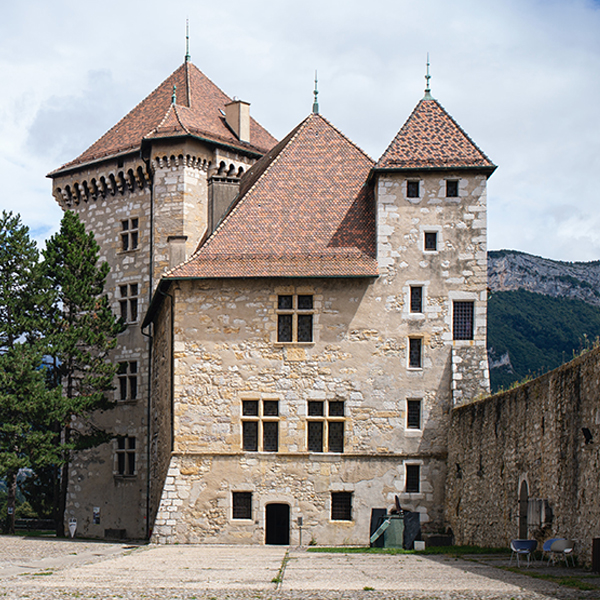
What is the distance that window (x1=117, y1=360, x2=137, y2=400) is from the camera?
128ft

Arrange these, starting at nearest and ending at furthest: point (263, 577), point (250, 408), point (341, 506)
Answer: point (263, 577)
point (341, 506)
point (250, 408)

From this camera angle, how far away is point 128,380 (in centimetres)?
3903

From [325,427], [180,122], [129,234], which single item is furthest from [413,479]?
[180,122]

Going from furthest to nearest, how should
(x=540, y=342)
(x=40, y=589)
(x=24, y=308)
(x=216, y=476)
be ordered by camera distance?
(x=540, y=342), (x=24, y=308), (x=216, y=476), (x=40, y=589)

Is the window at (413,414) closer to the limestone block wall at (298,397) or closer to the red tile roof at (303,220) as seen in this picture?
the limestone block wall at (298,397)

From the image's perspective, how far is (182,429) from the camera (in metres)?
28.6

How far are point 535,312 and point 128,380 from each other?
88607mm

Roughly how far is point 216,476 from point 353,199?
10151 mm

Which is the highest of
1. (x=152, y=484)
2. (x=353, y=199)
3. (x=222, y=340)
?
(x=353, y=199)

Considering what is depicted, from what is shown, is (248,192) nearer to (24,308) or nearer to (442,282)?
(442,282)

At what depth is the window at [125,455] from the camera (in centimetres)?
3825

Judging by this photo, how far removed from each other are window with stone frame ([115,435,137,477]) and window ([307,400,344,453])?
39.6 ft

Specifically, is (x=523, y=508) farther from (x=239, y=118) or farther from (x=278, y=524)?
(x=239, y=118)

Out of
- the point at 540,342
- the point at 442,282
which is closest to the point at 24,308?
the point at 442,282
